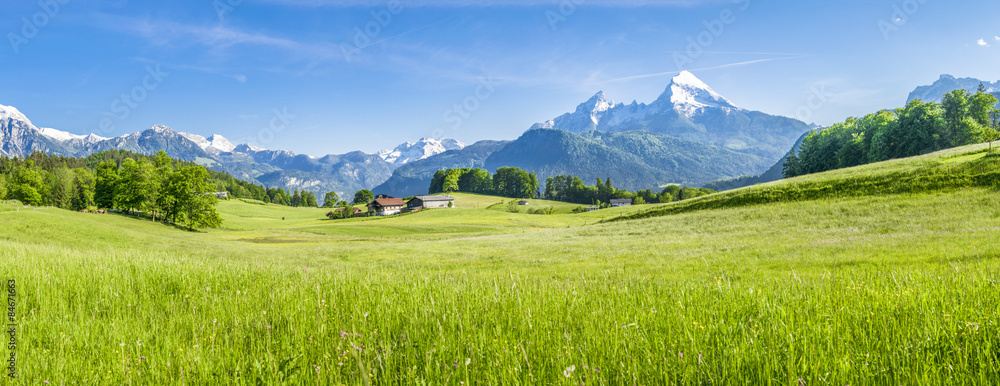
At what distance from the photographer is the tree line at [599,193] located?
176 metres

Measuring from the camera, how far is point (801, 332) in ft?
10.8

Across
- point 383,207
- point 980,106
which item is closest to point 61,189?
point 383,207

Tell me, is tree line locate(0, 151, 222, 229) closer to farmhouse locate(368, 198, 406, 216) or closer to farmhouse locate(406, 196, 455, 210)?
farmhouse locate(368, 198, 406, 216)

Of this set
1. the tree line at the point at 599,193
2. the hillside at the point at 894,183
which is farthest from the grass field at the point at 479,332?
the tree line at the point at 599,193

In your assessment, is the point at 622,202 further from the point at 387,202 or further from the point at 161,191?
the point at 161,191

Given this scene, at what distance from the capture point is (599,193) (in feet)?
586

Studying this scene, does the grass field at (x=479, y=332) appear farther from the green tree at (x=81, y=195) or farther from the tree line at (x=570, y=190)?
the tree line at (x=570, y=190)

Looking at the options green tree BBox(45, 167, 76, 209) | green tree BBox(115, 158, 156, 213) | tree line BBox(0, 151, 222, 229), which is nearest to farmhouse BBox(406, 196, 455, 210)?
tree line BBox(0, 151, 222, 229)

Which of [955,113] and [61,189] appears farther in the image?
[61,189]

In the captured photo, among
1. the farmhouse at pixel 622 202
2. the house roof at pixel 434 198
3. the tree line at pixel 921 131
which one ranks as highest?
the tree line at pixel 921 131

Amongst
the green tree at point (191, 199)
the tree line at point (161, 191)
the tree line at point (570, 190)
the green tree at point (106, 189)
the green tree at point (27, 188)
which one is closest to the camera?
the green tree at point (191, 199)

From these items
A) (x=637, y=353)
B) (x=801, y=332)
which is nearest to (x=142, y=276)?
(x=637, y=353)

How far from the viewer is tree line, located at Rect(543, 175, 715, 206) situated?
17600 centimetres

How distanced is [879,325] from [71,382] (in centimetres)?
594
